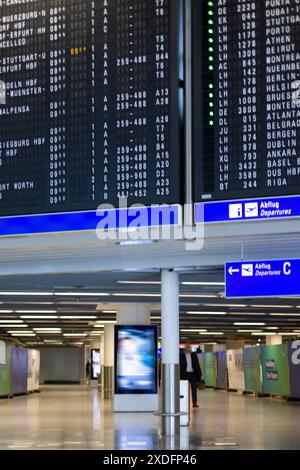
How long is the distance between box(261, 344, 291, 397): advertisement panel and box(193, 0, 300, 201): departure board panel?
62.2 ft

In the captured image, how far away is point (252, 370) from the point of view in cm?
3584

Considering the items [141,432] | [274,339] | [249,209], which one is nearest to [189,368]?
[141,432]

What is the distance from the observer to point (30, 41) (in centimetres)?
1284

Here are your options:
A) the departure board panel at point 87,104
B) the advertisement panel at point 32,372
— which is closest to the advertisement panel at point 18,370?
the advertisement panel at point 32,372

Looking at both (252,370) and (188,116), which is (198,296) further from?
(252,370)

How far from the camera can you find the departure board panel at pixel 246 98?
1148cm

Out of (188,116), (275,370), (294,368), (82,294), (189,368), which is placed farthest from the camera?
(275,370)

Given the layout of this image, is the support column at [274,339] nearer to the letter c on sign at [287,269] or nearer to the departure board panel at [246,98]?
the letter c on sign at [287,269]

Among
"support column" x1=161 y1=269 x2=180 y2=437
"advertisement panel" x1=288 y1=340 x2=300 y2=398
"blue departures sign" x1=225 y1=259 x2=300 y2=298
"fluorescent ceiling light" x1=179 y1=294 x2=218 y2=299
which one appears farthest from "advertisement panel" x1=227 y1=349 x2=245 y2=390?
"blue departures sign" x1=225 y1=259 x2=300 y2=298

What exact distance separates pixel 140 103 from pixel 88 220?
1.86m

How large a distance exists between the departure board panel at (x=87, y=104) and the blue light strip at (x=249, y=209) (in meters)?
0.54

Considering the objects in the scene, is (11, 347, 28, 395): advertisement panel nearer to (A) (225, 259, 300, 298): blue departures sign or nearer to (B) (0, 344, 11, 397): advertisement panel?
(B) (0, 344, 11, 397): advertisement panel
